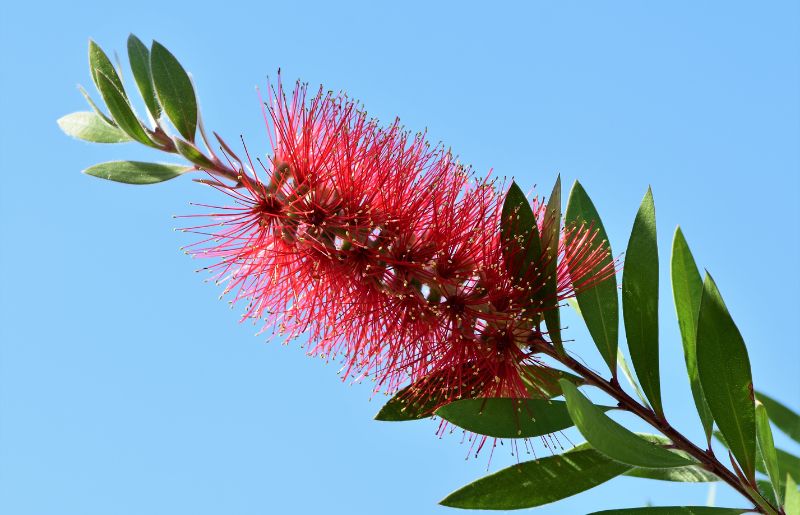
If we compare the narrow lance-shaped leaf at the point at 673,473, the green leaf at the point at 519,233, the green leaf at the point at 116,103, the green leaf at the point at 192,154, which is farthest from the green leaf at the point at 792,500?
the green leaf at the point at 116,103

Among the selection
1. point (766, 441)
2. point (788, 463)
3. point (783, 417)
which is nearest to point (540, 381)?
point (766, 441)

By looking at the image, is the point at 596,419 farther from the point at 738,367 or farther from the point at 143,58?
the point at 143,58

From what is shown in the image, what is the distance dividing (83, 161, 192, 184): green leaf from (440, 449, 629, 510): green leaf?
40.5 inches

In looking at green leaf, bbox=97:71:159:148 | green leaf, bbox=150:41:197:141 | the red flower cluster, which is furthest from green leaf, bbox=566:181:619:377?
green leaf, bbox=97:71:159:148

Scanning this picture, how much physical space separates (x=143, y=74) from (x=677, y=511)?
5.37 feet

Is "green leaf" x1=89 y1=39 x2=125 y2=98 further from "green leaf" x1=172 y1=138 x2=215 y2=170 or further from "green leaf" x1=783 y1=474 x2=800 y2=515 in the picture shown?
"green leaf" x1=783 y1=474 x2=800 y2=515

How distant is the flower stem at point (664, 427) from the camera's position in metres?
1.90

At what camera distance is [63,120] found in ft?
6.98

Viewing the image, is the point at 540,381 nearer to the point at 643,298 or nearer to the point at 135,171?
the point at 643,298

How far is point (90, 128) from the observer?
209 cm

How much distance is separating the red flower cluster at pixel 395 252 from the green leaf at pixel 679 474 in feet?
1.49

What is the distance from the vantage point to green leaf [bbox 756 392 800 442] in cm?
277

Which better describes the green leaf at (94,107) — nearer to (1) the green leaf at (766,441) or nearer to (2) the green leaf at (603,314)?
(2) the green leaf at (603,314)

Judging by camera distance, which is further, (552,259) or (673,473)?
(673,473)
